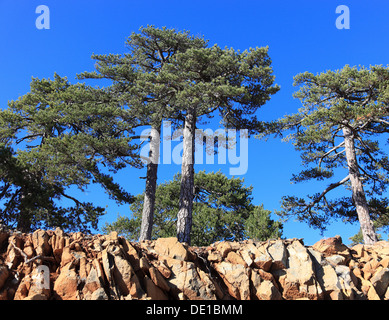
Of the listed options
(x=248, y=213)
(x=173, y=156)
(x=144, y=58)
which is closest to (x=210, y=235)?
(x=248, y=213)

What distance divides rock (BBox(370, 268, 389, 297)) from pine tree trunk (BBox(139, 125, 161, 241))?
893 cm

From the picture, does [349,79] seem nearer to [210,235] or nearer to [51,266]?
[210,235]

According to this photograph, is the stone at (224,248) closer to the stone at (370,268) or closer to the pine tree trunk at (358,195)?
the stone at (370,268)

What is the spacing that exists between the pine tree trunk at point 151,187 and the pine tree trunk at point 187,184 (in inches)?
71.8

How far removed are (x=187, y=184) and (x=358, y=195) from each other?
328 inches

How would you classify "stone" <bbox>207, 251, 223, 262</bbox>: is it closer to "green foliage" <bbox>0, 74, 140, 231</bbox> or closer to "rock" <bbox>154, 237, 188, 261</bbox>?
"rock" <bbox>154, 237, 188, 261</bbox>

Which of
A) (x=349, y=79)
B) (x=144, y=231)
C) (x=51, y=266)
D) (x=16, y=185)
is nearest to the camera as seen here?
(x=51, y=266)

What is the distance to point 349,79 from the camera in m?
16.5

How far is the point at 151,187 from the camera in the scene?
15117mm

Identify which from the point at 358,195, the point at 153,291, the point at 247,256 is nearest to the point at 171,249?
the point at 153,291

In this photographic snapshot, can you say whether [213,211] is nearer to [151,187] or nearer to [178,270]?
[151,187]

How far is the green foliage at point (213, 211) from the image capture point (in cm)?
2058

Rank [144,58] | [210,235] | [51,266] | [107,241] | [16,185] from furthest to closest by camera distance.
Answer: [210,235] → [144,58] → [16,185] → [107,241] → [51,266]
